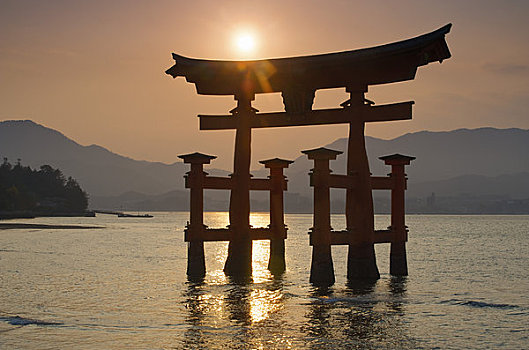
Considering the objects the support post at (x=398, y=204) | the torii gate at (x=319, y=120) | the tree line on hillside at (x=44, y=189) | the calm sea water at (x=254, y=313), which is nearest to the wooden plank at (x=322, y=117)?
the torii gate at (x=319, y=120)

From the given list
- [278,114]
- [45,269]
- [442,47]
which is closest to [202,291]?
[278,114]

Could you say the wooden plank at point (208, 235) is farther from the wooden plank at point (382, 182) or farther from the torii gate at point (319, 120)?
the wooden plank at point (382, 182)

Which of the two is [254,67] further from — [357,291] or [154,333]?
[154,333]

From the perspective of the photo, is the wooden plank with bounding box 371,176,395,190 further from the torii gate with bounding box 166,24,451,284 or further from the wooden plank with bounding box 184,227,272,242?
the wooden plank with bounding box 184,227,272,242

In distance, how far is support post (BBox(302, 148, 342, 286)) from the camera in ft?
59.4

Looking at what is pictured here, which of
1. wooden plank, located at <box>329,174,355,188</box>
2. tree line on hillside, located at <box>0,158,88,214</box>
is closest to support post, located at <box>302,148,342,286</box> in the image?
wooden plank, located at <box>329,174,355,188</box>

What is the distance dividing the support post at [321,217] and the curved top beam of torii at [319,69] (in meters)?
2.82

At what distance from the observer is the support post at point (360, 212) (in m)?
19.7

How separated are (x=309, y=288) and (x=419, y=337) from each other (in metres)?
7.77

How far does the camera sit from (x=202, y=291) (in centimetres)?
2016

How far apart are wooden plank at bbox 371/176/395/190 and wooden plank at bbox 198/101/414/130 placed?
202cm

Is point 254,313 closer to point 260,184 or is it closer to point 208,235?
point 208,235

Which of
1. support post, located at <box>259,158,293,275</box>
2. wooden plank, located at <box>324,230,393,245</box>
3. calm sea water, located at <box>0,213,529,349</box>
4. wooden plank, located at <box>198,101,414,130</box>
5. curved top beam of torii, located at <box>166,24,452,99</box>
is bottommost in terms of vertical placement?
calm sea water, located at <box>0,213,529,349</box>

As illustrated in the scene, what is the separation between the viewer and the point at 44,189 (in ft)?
565
